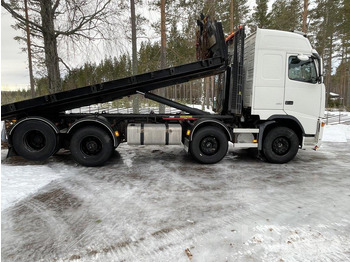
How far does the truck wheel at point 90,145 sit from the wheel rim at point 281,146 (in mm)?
4419

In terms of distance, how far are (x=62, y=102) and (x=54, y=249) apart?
452 cm

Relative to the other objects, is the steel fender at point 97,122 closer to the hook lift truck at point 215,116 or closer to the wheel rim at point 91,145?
the hook lift truck at point 215,116

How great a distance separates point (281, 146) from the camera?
6820 mm

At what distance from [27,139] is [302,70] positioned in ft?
24.1

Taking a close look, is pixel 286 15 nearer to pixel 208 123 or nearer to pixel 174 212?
pixel 208 123

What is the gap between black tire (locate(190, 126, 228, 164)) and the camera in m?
6.55

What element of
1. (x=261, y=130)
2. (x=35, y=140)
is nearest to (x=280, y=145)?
(x=261, y=130)

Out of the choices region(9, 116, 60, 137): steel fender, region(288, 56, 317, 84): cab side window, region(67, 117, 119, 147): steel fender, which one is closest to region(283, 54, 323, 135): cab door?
region(288, 56, 317, 84): cab side window

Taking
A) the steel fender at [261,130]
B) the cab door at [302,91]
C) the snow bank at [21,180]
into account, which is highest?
the cab door at [302,91]

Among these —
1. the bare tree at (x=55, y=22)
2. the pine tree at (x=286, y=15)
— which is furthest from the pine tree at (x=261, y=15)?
the bare tree at (x=55, y=22)

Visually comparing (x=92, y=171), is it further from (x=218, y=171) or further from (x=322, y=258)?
(x=322, y=258)

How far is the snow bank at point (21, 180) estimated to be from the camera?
170 inches

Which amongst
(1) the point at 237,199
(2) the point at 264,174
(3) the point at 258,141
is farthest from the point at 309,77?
(1) the point at 237,199

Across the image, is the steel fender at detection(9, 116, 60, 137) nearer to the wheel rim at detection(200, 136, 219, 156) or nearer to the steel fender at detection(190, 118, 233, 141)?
the steel fender at detection(190, 118, 233, 141)
